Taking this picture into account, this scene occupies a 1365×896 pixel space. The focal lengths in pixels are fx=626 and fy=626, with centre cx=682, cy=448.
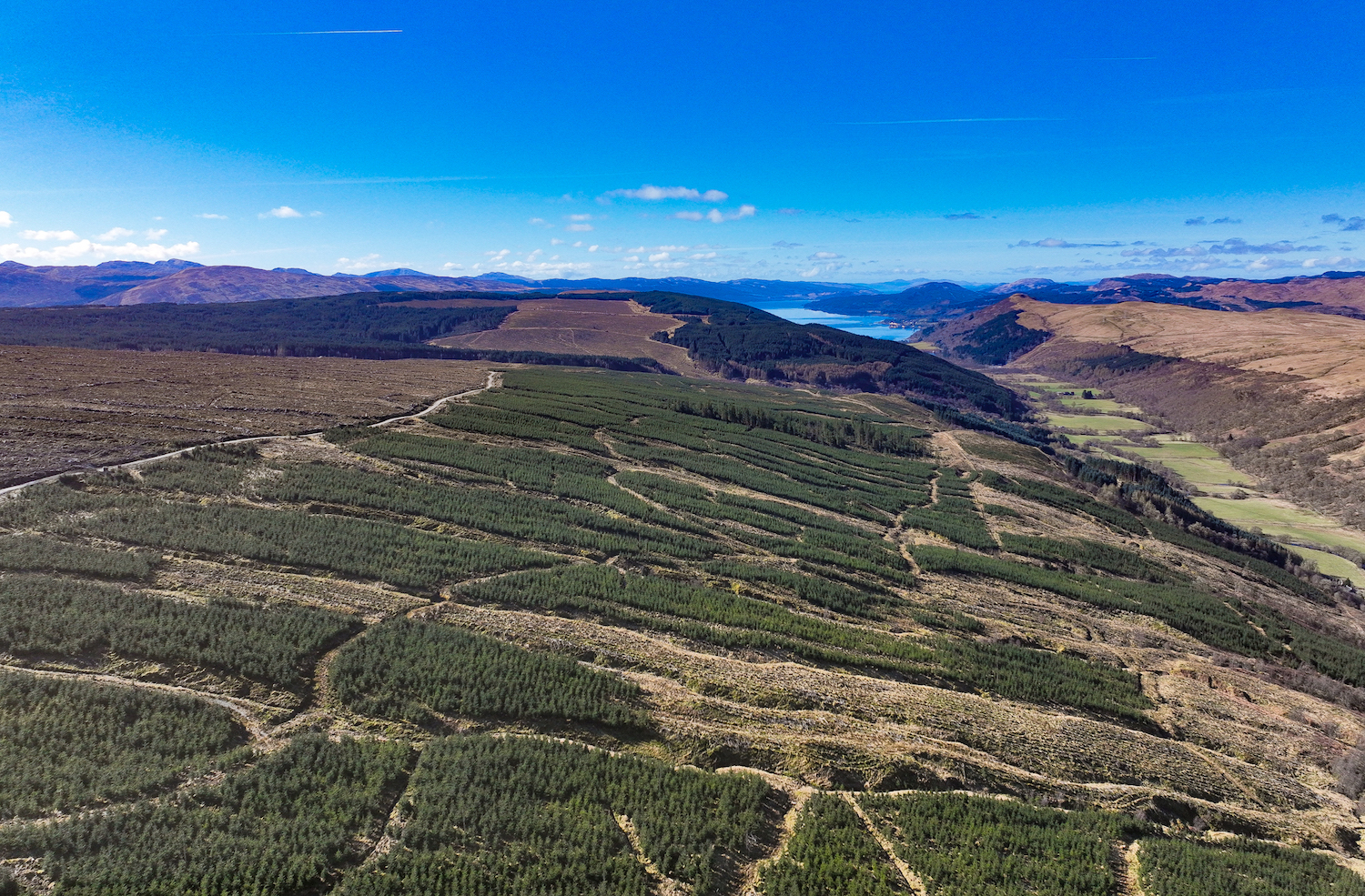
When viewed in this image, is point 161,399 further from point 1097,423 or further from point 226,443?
point 1097,423

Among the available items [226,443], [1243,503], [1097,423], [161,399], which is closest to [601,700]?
[226,443]

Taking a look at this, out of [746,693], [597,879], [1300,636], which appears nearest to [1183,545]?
[1300,636]

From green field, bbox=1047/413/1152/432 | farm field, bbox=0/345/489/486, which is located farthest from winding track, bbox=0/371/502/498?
green field, bbox=1047/413/1152/432

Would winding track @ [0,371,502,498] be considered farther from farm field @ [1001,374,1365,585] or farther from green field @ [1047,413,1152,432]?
green field @ [1047,413,1152,432]

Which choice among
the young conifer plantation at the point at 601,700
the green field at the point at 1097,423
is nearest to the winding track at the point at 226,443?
the young conifer plantation at the point at 601,700

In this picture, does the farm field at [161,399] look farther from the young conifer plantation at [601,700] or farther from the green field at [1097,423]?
the green field at [1097,423]

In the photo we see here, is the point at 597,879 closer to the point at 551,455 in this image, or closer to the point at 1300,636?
the point at 551,455
